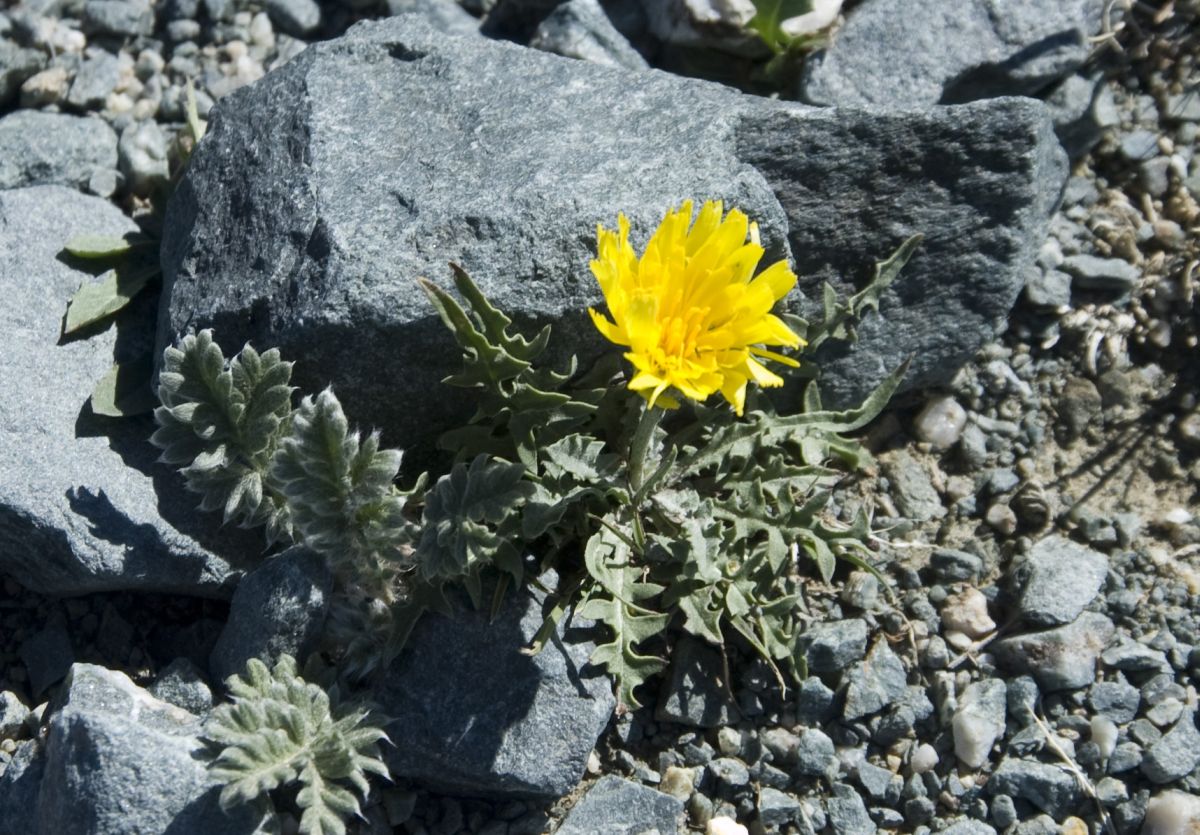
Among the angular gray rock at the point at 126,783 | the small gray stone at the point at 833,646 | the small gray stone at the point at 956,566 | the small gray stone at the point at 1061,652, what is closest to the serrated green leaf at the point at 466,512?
the angular gray rock at the point at 126,783

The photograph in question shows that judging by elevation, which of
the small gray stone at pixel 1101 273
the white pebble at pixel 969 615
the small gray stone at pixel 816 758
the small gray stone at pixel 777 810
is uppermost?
the small gray stone at pixel 1101 273

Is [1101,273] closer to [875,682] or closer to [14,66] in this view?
[875,682]

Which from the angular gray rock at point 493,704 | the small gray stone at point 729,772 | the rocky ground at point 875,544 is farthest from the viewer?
the small gray stone at point 729,772

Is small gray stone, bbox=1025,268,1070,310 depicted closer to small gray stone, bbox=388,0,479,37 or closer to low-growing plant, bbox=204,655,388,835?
small gray stone, bbox=388,0,479,37

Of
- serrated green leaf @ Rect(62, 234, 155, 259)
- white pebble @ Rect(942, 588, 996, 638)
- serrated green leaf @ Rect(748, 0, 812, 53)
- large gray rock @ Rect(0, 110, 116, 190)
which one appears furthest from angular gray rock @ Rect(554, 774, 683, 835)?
large gray rock @ Rect(0, 110, 116, 190)

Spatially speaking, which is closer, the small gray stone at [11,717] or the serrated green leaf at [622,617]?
the serrated green leaf at [622,617]

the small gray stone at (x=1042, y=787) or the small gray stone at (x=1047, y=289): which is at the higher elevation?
the small gray stone at (x=1047, y=289)

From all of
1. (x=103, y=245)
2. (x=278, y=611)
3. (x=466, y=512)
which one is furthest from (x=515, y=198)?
(x=103, y=245)

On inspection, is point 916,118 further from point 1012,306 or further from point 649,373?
point 649,373

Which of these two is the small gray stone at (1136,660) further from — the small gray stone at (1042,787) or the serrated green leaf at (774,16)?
the serrated green leaf at (774,16)
